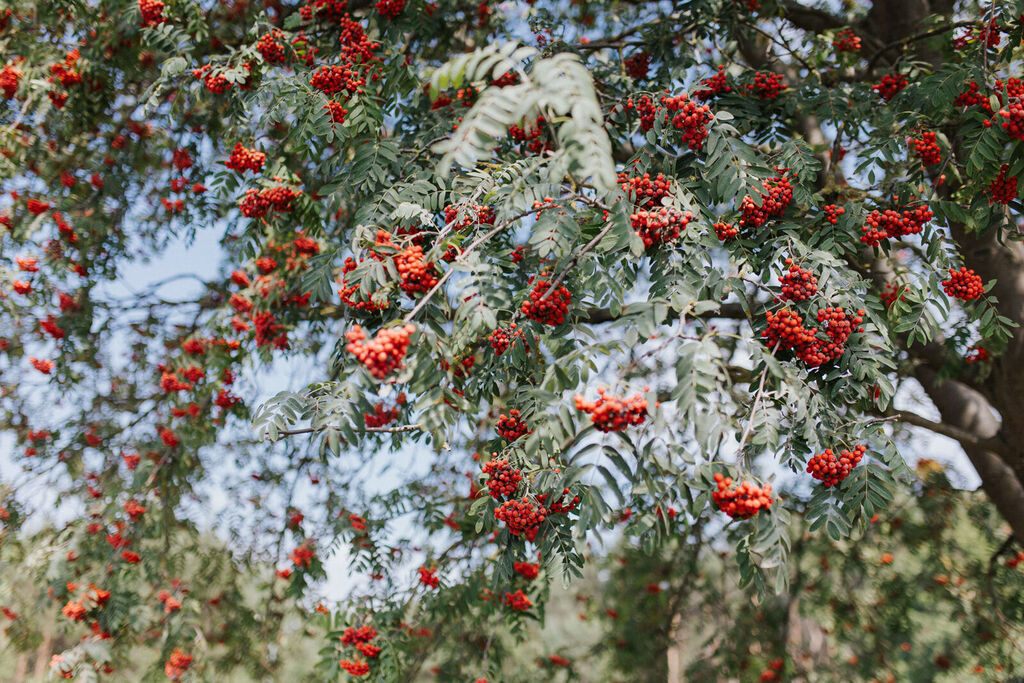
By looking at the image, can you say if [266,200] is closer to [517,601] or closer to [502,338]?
[502,338]

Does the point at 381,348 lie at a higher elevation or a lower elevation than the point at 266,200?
lower

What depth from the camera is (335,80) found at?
10.2 ft

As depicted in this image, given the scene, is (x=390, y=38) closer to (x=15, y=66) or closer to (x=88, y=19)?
(x=88, y=19)

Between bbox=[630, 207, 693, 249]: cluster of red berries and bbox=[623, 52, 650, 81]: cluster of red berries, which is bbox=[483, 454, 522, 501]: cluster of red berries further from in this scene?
bbox=[623, 52, 650, 81]: cluster of red berries

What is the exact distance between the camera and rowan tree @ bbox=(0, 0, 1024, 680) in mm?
2104

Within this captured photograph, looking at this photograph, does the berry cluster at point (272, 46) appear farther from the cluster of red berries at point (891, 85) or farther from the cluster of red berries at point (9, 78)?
the cluster of red berries at point (891, 85)

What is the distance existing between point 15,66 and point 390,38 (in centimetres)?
304

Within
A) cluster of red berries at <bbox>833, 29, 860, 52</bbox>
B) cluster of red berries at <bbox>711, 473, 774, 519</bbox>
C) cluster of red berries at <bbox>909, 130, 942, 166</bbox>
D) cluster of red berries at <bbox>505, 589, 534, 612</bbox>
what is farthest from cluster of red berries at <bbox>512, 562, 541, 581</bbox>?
cluster of red berries at <bbox>833, 29, 860, 52</bbox>

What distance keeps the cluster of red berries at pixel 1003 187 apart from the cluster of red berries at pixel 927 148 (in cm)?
27

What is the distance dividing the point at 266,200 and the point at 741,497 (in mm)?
2634

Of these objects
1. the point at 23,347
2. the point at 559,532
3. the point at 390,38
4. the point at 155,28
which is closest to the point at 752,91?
the point at 390,38

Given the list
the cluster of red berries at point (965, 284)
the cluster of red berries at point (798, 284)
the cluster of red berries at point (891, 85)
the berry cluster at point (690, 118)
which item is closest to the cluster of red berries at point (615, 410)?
the cluster of red berries at point (798, 284)

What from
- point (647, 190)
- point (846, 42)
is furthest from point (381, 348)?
point (846, 42)

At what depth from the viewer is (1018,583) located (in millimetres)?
5641
